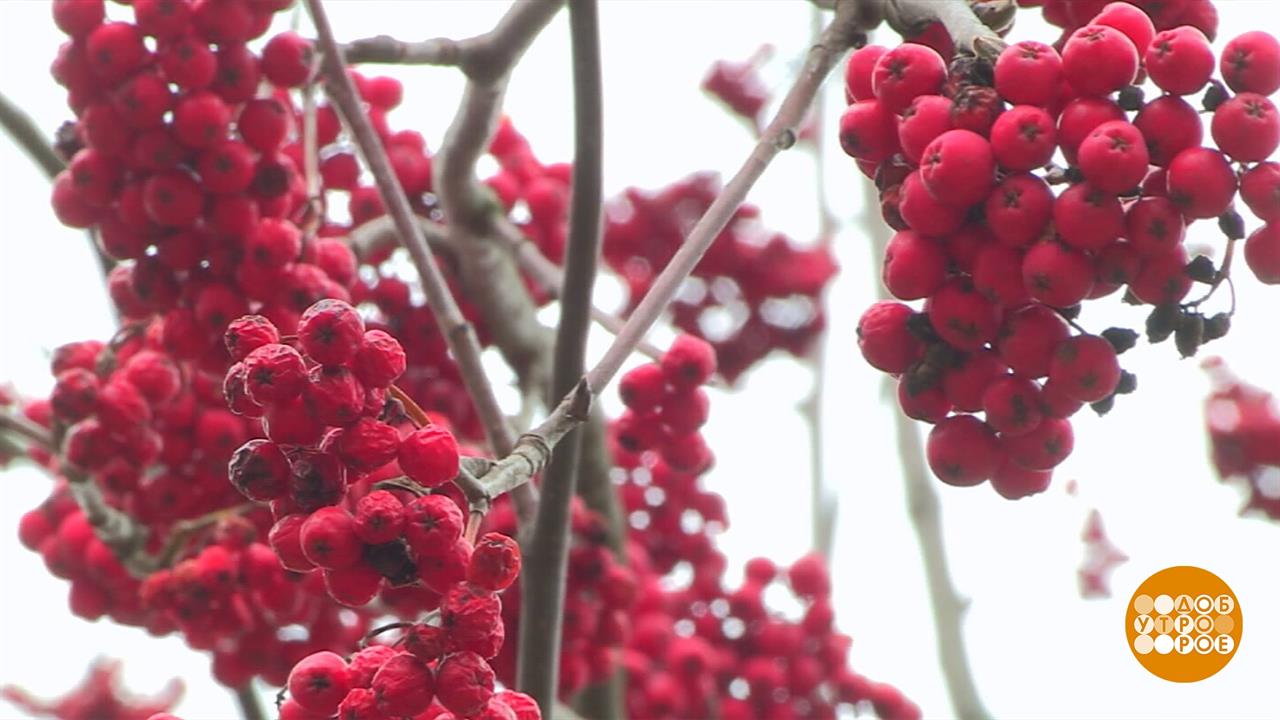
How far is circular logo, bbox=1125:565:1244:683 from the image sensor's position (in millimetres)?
2410

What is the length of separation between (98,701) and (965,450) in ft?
12.2

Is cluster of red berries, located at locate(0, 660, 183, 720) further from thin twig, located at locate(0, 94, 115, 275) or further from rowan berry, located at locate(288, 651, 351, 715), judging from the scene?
rowan berry, located at locate(288, 651, 351, 715)

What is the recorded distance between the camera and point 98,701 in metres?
4.79

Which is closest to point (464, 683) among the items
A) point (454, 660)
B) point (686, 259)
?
point (454, 660)

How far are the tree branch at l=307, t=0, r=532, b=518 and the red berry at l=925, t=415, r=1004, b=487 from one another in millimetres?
712

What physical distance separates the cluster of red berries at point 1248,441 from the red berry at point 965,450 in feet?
6.41

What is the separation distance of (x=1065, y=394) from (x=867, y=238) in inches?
132

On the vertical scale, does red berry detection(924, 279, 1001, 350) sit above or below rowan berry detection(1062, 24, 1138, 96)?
below

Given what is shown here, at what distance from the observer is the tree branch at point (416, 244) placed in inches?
85.8

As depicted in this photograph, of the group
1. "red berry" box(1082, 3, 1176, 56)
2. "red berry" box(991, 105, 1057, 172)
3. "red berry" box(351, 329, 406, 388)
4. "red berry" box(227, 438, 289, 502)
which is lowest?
"red berry" box(227, 438, 289, 502)

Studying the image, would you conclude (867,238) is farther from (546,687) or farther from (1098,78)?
(1098,78)

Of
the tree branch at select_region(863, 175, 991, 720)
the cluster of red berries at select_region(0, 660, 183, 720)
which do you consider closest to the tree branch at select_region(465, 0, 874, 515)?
the tree branch at select_region(863, 175, 991, 720)

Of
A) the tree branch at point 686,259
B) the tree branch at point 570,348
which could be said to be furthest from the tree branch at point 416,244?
the tree branch at point 686,259

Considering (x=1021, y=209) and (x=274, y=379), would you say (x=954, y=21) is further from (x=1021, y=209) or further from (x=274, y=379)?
(x=274, y=379)
